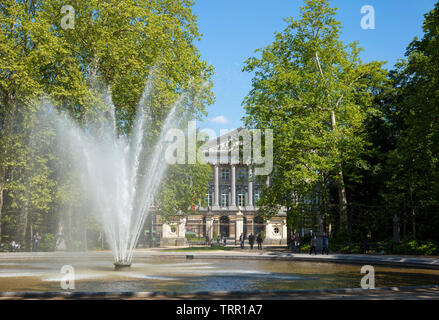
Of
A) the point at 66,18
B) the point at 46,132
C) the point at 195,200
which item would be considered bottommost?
the point at 195,200

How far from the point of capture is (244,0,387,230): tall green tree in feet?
109

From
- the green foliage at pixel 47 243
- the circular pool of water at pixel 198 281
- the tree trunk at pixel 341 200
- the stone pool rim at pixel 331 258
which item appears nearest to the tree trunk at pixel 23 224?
the green foliage at pixel 47 243

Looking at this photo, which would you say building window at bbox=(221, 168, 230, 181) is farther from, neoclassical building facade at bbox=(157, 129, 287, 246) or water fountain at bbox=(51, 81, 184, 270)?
water fountain at bbox=(51, 81, 184, 270)

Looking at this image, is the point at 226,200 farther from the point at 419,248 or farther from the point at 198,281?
the point at 198,281

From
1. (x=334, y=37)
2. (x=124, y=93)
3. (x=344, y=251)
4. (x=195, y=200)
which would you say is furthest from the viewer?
(x=195, y=200)

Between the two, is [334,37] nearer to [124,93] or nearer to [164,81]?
[164,81]

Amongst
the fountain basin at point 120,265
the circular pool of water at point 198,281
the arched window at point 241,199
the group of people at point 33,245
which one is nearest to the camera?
the circular pool of water at point 198,281

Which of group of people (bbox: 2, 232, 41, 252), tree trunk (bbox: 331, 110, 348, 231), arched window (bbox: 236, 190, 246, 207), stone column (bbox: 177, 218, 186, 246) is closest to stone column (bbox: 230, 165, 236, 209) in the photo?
arched window (bbox: 236, 190, 246, 207)

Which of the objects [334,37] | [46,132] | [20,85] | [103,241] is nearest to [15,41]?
[20,85]

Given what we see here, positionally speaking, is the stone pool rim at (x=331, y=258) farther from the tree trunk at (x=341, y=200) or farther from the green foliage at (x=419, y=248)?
the tree trunk at (x=341, y=200)

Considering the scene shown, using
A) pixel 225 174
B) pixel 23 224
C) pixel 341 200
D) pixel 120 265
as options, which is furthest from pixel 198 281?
pixel 225 174

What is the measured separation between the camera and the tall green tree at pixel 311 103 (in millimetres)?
33094

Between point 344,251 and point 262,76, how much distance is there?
15.1 meters
